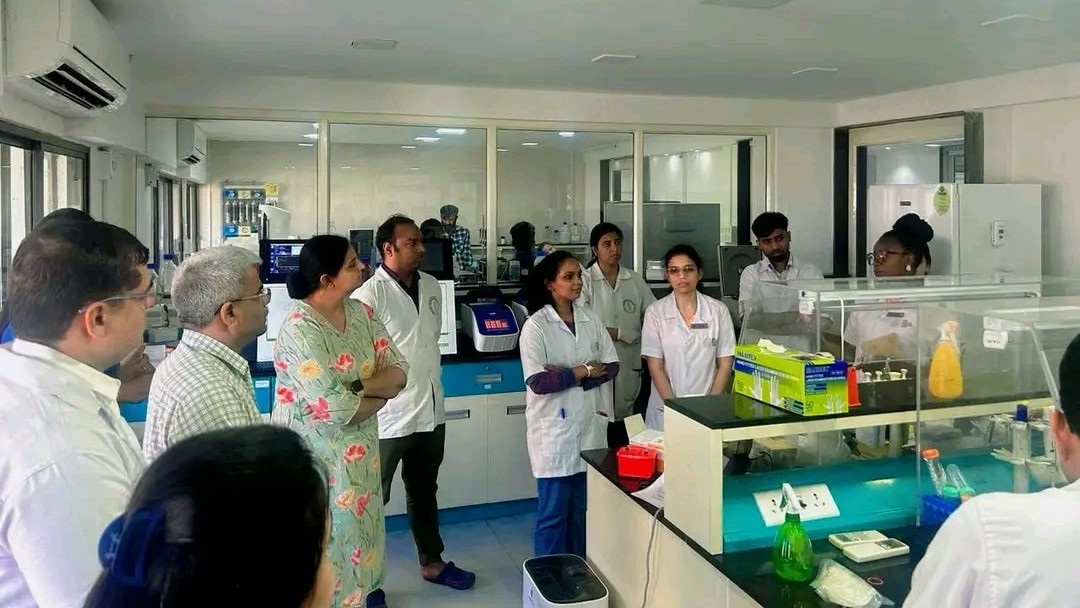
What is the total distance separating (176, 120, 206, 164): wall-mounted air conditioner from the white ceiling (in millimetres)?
473

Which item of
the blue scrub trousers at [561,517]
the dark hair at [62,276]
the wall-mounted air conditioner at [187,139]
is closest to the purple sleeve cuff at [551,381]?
the blue scrub trousers at [561,517]

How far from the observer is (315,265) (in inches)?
93.0

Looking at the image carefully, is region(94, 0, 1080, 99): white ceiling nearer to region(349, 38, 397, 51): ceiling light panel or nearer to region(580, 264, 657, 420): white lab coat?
region(349, 38, 397, 51): ceiling light panel

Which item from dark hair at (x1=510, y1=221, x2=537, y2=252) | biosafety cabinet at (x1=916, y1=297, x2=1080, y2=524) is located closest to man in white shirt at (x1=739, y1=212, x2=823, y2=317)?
dark hair at (x1=510, y1=221, x2=537, y2=252)

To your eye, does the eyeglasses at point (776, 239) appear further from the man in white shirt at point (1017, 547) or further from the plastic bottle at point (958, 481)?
the man in white shirt at point (1017, 547)

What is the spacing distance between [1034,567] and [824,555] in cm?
83

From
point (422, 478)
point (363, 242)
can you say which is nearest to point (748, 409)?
point (422, 478)

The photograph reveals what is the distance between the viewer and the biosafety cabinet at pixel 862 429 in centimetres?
181

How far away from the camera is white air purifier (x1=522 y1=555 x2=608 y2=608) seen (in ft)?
7.41

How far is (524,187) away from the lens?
5.60m

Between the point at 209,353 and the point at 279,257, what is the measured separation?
7.39 ft

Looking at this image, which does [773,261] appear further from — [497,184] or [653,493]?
[653,493]

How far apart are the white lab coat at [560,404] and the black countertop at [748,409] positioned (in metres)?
1.08

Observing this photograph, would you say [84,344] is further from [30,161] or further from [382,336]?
[30,161]
